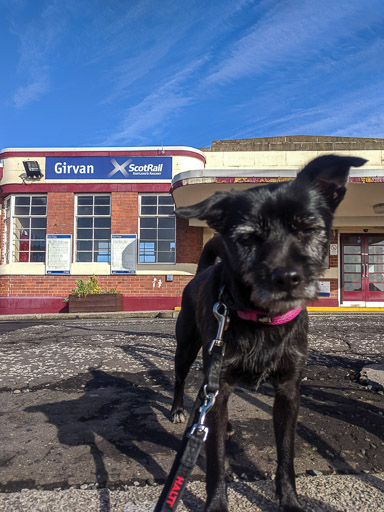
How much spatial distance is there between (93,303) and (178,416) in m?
11.3

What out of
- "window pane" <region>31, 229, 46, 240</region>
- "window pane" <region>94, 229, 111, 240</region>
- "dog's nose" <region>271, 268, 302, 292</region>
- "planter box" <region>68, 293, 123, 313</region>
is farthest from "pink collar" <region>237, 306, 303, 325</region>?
"window pane" <region>31, 229, 46, 240</region>

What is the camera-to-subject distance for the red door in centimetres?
1438

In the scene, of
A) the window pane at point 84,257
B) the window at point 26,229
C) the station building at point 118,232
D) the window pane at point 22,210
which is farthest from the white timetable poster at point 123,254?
the window pane at point 22,210

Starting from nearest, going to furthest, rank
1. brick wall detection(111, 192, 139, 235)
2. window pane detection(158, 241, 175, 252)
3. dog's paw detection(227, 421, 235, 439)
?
dog's paw detection(227, 421, 235, 439)
brick wall detection(111, 192, 139, 235)
window pane detection(158, 241, 175, 252)

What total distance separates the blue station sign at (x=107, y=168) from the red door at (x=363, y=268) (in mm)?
7729

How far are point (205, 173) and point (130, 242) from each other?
174 inches

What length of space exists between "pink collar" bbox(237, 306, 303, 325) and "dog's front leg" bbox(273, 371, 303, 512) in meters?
0.30

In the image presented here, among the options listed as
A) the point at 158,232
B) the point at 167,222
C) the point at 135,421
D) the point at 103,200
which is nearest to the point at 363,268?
the point at 167,222

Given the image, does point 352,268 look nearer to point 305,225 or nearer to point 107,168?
point 107,168

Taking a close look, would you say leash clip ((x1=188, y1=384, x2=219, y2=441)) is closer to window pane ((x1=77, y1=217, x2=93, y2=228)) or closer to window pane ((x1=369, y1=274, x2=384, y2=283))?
window pane ((x1=77, y1=217, x2=93, y2=228))

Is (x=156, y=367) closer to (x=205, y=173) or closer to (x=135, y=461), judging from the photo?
(x=135, y=461)

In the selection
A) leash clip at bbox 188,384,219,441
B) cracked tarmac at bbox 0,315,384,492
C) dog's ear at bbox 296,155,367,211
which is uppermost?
dog's ear at bbox 296,155,367,211

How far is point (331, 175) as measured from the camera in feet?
6.23

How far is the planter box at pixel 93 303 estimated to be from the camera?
13.4m
